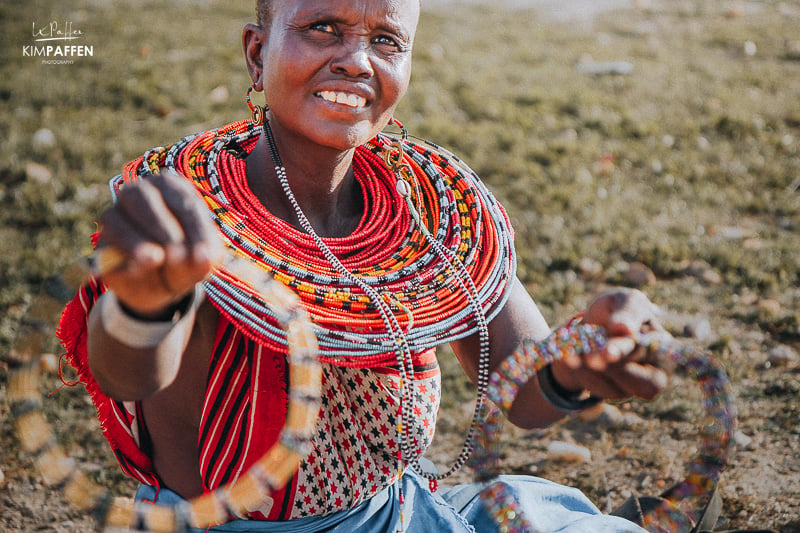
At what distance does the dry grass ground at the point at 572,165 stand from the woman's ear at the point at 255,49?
1972 millimetres

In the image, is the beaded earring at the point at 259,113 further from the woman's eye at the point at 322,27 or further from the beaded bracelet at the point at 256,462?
the beaded bracelet at the point at 256,462

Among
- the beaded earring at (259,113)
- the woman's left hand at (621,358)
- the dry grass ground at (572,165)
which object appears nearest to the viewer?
the woman's left hand at (621,358)

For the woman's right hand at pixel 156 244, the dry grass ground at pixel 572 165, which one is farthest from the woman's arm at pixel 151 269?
the dry grass ground at pixel 572 165

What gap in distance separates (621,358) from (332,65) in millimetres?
1051

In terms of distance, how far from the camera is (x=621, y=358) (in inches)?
72.9

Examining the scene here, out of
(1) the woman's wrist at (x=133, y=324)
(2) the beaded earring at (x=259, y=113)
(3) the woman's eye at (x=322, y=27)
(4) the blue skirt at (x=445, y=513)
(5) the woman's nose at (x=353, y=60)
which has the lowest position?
(4) the blue skirt at (x=445, y=513)

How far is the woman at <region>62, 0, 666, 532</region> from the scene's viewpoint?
2.08m

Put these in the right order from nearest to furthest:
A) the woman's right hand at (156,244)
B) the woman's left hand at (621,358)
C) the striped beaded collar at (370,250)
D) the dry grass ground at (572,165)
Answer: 1. the woman's right hand at (156,244)
2. the woman's left hand at (621,358)
3. the striped beaded collar at (370,250)
4. the dry grass ground at (572,165)

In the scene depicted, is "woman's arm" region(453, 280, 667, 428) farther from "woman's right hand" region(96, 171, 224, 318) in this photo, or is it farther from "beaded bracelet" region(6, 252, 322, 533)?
"woman's right hand" region(96, 171, 224, 318)

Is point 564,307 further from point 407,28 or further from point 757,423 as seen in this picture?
point 407,28

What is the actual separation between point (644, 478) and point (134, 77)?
5.19 metres

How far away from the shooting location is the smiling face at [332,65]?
2141 mm

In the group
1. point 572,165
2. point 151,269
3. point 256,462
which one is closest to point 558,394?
point 256,462
